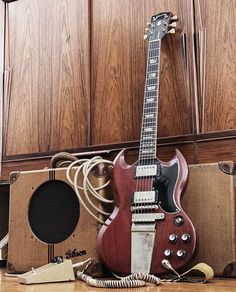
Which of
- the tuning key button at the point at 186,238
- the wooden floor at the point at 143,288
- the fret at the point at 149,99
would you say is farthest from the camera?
the fret at the point at 149,99

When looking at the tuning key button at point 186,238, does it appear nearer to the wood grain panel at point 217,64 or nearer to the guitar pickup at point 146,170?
the guitar pickup at point 146,170

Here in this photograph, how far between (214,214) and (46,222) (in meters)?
0.47

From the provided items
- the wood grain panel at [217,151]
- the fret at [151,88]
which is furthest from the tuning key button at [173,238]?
the fret at [151,88]

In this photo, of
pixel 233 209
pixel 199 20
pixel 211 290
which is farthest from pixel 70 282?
pixel 199 20

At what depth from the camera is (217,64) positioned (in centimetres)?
151

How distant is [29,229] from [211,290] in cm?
58

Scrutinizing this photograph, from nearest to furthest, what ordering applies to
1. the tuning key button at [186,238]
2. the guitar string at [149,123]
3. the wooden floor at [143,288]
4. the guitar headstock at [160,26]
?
the wooden floor at [143,288] < the tuning key button at [186,238] < the guitar string at [149,123] < the guitar headstock at [160,26]

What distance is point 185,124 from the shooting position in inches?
60.8

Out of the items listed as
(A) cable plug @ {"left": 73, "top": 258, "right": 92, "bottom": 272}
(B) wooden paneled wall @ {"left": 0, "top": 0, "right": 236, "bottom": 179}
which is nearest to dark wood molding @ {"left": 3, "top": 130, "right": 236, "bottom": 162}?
(B) wooden paneled wall @ {"left": 0, "top": 0, "right": 236, "bottom": 179}

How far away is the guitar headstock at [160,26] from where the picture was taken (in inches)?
61.1

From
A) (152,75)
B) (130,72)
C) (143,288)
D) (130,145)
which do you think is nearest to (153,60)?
(152,75)

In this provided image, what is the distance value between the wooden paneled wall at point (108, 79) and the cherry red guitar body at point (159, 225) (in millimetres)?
277

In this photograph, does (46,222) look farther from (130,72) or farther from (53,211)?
(130,72)

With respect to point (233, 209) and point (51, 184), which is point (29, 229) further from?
point (233, 209)
